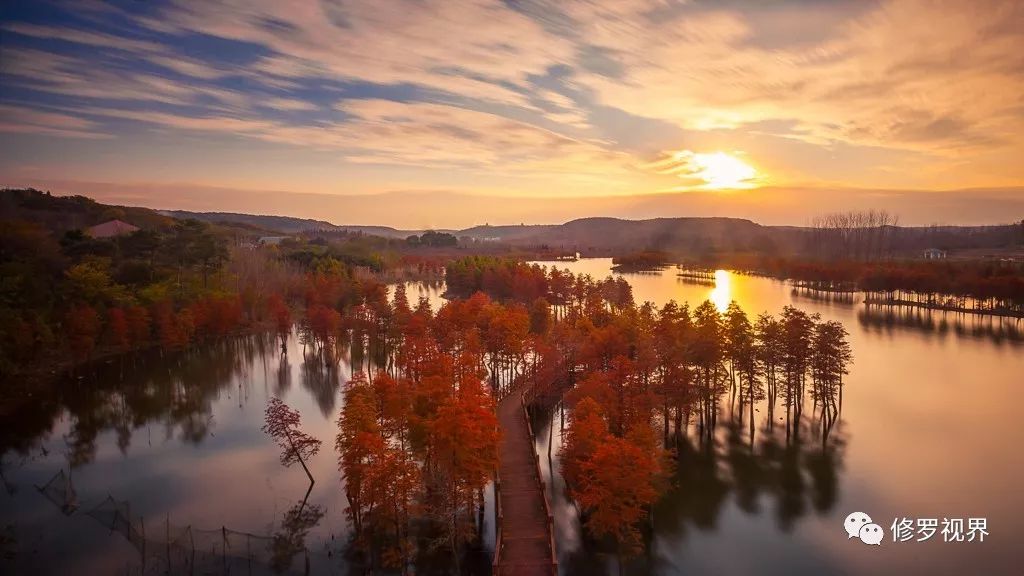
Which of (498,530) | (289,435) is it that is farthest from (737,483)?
(289,435)

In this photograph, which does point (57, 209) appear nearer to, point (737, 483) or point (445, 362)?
point (445, 362)

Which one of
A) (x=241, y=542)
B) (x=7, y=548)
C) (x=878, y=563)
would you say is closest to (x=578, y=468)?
(x=878, y=563)

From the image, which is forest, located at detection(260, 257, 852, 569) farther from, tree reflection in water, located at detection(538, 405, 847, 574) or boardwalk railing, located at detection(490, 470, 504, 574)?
boardwalk railing, located at detection(490, 470, 504, 574)

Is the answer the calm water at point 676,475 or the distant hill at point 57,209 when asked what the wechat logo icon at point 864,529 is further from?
the distant hill at point 57,209

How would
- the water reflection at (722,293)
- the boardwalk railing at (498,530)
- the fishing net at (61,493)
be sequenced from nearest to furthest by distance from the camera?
the boardwalk railing at (498,530) < the fishing net at (61,493) < the water reflection at (722,293)

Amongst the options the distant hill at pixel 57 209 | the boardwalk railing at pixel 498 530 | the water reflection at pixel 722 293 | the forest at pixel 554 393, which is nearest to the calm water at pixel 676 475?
the forest at pixel 554 393
